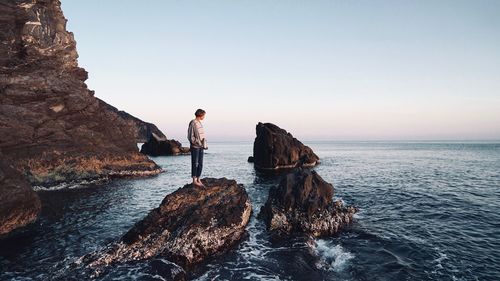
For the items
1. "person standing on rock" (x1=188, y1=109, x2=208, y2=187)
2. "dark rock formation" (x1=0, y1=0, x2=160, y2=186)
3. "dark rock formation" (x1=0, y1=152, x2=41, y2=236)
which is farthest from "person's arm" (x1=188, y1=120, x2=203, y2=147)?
"dark rock formation" (x1=0, y1=0, x2=160, y2=186)

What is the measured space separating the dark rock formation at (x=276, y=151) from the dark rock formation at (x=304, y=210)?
31668 millimetres

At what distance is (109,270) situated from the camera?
12.9 metres

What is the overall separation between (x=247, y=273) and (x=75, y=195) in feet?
77.0

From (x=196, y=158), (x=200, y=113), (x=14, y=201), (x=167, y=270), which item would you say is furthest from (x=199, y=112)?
(x=14, y=201)

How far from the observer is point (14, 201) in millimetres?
17828

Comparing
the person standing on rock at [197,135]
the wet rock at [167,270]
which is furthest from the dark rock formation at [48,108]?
the wet rock at [167,270]

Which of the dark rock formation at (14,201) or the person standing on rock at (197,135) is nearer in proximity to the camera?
the person standing on rock at (197,135)

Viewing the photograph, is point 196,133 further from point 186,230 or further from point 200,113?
point 186,230

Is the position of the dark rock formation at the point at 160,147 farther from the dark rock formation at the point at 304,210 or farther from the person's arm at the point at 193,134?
the person's arm at the point at 193,134

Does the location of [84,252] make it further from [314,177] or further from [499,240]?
[499,240]

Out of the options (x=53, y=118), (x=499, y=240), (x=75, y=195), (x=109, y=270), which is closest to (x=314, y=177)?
(x=499, y=240)

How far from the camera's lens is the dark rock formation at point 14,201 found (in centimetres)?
1723

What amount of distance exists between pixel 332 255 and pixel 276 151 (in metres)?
41.4

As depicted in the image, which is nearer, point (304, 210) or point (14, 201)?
point (14, 201)
